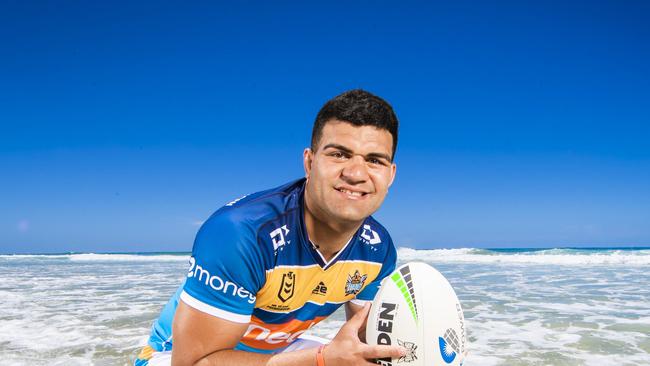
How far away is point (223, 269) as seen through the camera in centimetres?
250

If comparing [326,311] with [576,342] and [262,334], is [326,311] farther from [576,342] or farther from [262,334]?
[576,342]

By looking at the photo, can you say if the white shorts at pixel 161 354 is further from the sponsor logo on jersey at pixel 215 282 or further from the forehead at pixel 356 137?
the forehead at pixel 356 137

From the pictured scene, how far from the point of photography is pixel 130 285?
1319cm

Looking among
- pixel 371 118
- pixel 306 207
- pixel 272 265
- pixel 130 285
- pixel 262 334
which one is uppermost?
pixel 371 118

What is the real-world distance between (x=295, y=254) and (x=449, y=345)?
1060 millimetres

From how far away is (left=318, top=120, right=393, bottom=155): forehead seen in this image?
267 centimetres

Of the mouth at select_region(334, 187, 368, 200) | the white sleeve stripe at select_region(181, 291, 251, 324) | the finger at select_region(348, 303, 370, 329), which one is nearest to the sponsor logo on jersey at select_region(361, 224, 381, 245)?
the finger at select_region(348, 303, 370, 329)

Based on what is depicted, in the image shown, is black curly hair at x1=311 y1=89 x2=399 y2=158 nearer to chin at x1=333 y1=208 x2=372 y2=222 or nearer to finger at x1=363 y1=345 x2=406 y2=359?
chin at x1=333 y1=208 x2=372 y2=222

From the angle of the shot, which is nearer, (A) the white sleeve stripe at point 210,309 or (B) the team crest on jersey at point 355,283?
(A) the white sleeve stripe at point 210,309

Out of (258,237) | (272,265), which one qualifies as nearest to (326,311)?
(272,265)

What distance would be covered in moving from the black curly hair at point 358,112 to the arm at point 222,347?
111cm

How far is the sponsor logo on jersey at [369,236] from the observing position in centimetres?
327

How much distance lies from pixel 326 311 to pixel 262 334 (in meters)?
0.47

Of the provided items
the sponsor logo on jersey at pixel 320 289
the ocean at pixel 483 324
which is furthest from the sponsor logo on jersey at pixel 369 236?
the ocean at pixel 483 324
